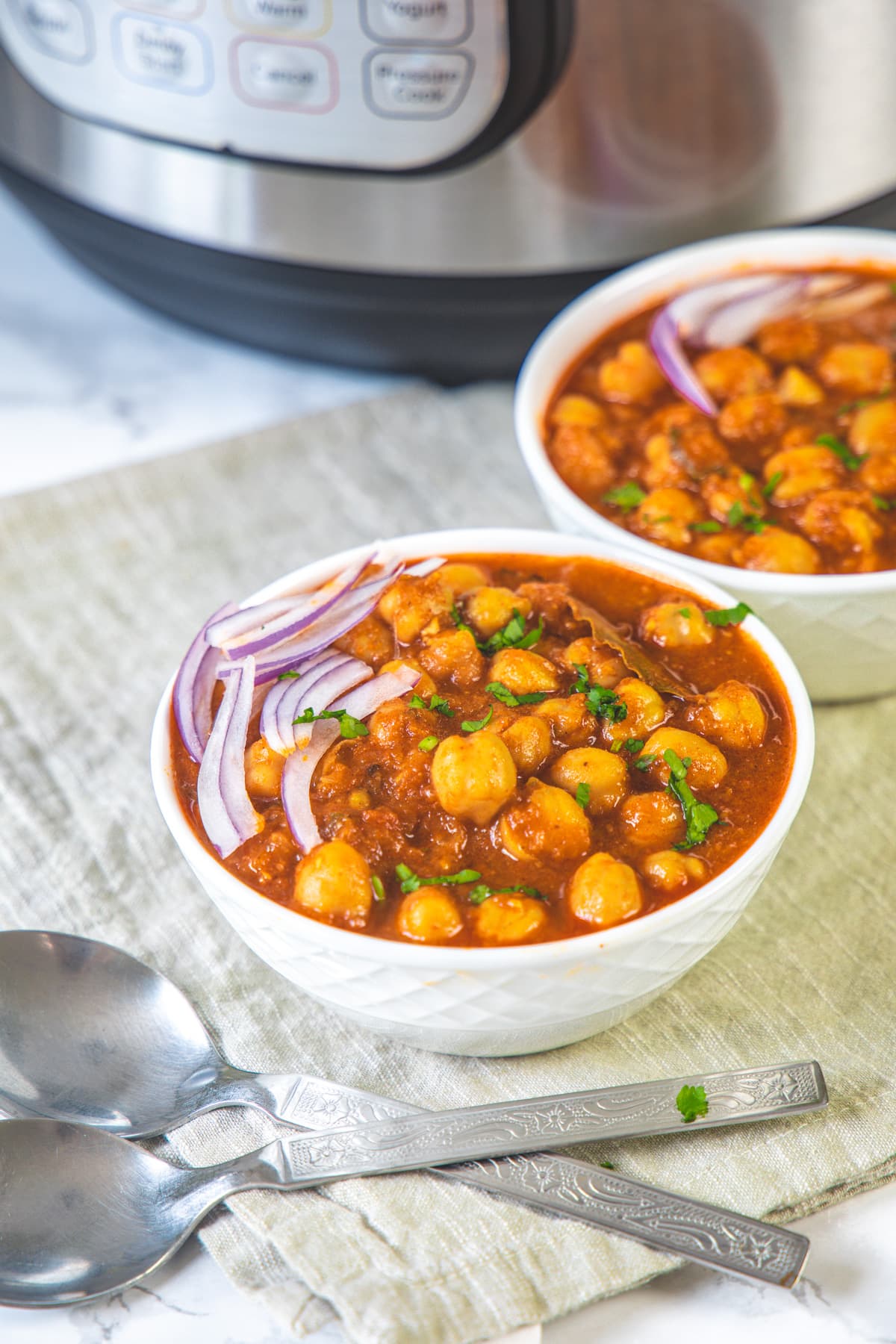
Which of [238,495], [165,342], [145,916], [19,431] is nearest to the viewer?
[145,916]

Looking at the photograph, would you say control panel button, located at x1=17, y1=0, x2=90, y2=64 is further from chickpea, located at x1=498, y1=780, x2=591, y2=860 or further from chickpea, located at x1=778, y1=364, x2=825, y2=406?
chickpea, located at x1=498, y1=780, x2=591, y2=860

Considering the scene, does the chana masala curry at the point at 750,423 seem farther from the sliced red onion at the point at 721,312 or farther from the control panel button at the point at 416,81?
the control panel button at the point at 416,81

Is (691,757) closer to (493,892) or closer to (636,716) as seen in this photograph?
(636,716)

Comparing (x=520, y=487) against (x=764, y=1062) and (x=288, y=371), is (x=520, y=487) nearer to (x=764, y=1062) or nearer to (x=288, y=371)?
(x=288, y=371)

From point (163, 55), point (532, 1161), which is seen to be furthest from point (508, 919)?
point (163, 55)

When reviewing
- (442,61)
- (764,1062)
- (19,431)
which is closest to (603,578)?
(764,1062)
